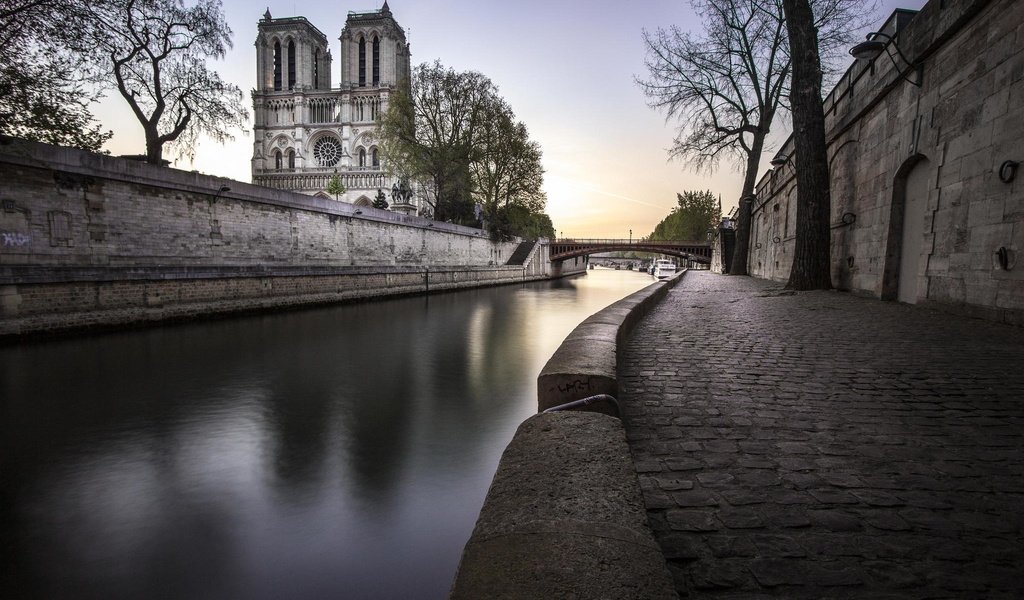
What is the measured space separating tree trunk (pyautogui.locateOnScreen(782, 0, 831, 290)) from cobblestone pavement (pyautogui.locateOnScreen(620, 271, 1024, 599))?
6.79 m

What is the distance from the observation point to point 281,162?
7031cm

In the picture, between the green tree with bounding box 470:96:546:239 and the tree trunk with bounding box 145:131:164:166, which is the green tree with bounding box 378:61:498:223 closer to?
the green tree with bounding box 470:96:546:239

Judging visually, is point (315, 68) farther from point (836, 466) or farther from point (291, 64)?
point (836, 466)

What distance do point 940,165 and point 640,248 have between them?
38.2 meters

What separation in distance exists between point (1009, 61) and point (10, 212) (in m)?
17.9

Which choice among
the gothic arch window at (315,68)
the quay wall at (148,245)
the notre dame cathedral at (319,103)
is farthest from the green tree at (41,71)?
the gothic arch window at (315,68)

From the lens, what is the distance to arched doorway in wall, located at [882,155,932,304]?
821 cm

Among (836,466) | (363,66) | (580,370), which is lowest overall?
(836,466)

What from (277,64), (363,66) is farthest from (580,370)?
(277,64)

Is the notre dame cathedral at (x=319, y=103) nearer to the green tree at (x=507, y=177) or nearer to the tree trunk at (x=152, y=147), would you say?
the green tree at (x=507, y=177)

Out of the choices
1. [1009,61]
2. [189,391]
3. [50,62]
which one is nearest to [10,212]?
[50,62]

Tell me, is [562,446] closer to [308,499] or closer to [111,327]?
[308,499]

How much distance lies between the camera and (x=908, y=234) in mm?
8805

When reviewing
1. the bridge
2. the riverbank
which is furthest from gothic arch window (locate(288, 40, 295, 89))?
the riverbank
